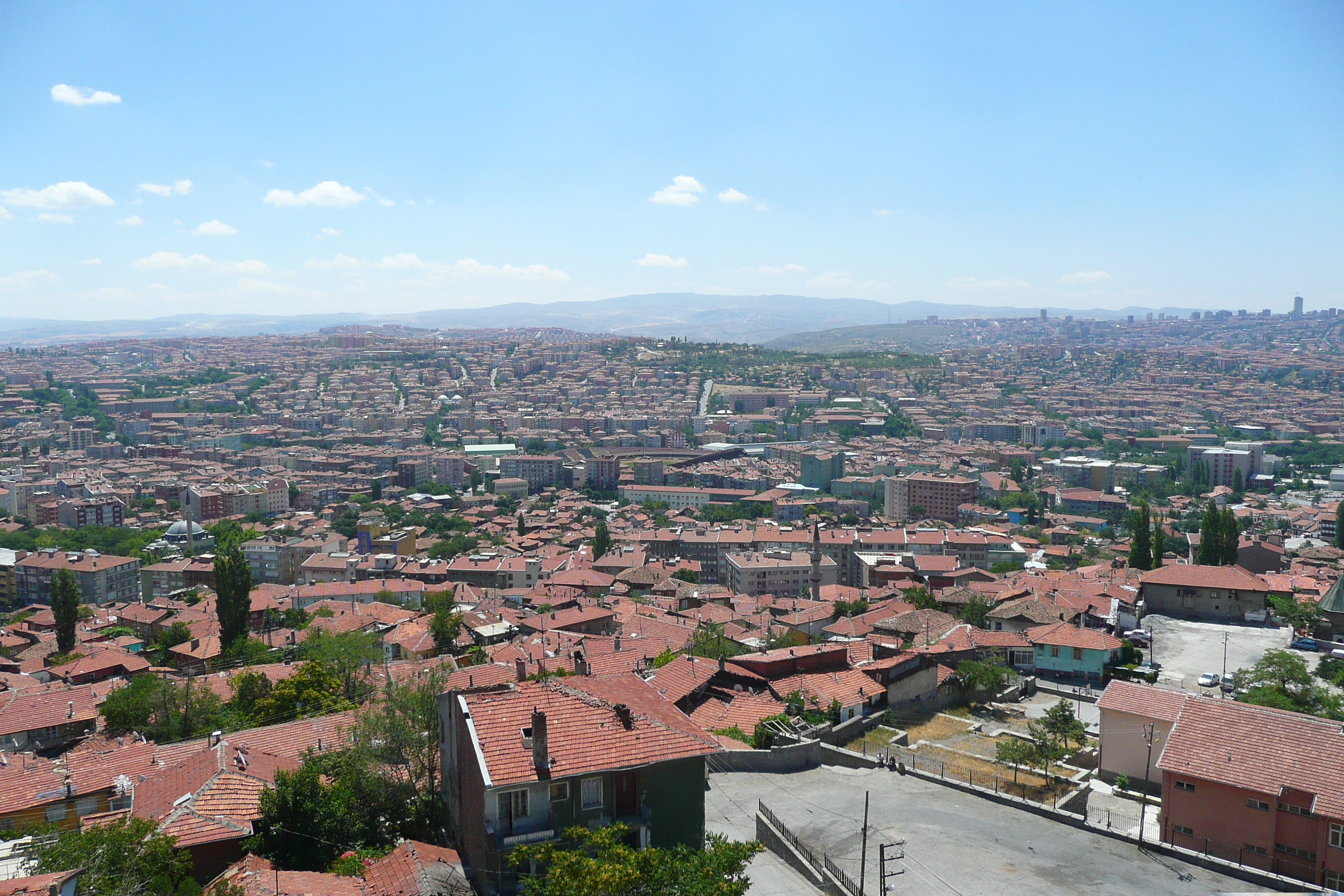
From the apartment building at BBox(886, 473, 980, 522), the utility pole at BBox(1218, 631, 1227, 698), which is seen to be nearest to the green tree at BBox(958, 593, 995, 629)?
the utility pole at BBox(1218, 631, 1227, 698)

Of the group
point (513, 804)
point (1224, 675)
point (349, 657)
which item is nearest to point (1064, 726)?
point (1224, 675)

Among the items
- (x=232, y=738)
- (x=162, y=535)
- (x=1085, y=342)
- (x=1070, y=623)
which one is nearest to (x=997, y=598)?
(x=1070, y=623)

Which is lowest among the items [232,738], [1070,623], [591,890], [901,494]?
[901,494]

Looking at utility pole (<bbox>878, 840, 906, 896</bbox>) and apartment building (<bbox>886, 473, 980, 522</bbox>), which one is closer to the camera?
utility pole (<bbox>878, 840, 906, 896</bbox>)

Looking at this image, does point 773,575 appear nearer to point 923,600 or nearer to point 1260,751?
point 923,600

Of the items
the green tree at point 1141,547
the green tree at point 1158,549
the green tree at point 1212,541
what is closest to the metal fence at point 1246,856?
the green tree at point 1158,549

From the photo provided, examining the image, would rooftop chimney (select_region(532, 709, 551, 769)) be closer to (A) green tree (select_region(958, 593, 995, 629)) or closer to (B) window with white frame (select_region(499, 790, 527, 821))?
(B) window with white frame (select_region(499, 790, 527, 821))

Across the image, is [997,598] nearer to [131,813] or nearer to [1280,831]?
[1280,831]
